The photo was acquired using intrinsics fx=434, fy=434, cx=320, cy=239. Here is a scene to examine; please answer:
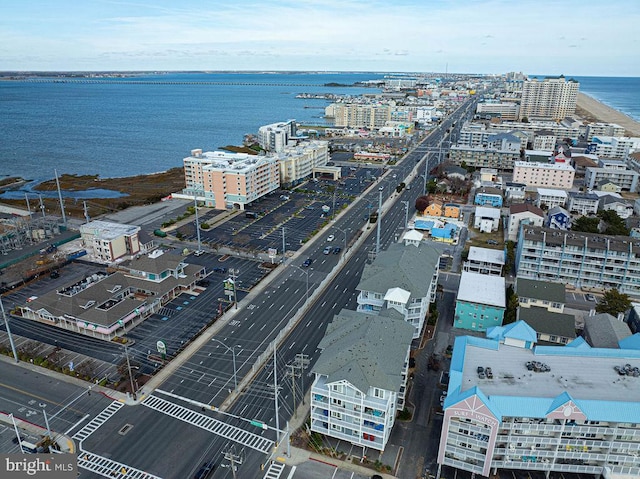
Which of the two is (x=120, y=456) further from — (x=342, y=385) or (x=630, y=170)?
(x=630, y=170)

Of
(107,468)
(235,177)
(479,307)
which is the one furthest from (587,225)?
(107,468)

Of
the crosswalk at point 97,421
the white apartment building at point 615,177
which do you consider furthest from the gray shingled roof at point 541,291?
the white apartment building at point 615,177

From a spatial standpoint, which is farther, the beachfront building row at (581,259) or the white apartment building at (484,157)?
the white apartment building at (484,157)

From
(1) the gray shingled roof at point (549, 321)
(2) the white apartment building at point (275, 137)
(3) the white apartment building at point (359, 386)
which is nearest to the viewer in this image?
(3) the white apartment building at point (359, 386)

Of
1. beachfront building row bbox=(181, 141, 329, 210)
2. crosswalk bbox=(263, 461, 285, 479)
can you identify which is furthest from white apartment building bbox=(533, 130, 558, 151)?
crosswalk bbox=(263, 461, 285, 479)

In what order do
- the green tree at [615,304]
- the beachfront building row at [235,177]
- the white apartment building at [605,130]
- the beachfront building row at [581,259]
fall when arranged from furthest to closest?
1. the white apartment building at [605,130]
2. the beachfront building row at [235,177]
3. the beachfront building row at [581,259]
4. the green tree at [615,304]

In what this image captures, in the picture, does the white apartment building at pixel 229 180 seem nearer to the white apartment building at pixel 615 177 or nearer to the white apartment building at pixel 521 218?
the white apartment building at pixel 521 218

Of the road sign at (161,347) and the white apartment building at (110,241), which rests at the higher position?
the white apartment building at (110,241)
